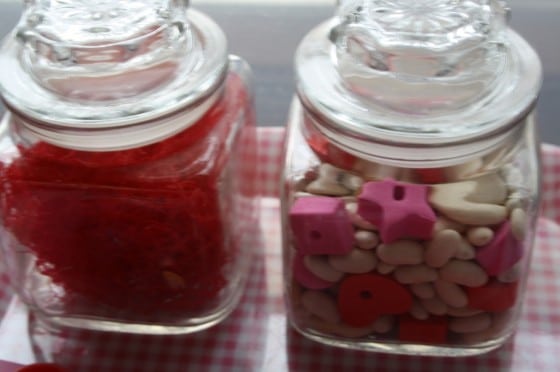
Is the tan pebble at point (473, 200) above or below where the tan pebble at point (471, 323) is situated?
above

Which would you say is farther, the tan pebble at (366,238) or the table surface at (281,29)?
the table surface at (281,29)

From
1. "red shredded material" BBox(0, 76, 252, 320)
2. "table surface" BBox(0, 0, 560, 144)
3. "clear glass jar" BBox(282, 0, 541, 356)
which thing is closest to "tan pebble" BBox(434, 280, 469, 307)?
"clear glass jar" BBox(282, 0, 541, 356)

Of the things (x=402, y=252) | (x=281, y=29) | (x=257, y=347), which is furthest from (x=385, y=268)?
(x=281, y=29)

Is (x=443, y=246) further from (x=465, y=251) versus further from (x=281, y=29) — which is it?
(x=281, y=29)

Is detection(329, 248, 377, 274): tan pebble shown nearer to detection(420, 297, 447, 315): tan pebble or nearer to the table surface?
detection(420, 297, 447, 315): tan pebble

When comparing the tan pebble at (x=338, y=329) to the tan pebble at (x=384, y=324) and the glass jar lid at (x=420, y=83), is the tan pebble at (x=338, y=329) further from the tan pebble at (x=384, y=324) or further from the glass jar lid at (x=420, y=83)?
the glass jar lid at (x=420, y=83)

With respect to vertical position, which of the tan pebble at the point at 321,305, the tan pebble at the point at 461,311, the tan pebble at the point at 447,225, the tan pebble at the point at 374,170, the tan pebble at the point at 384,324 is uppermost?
the tan pebble at the point at 374,170

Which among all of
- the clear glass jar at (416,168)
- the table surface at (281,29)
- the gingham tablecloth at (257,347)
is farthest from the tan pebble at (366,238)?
the table surface at (281,29)

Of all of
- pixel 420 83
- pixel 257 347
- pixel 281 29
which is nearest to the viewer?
pixel 420 83
